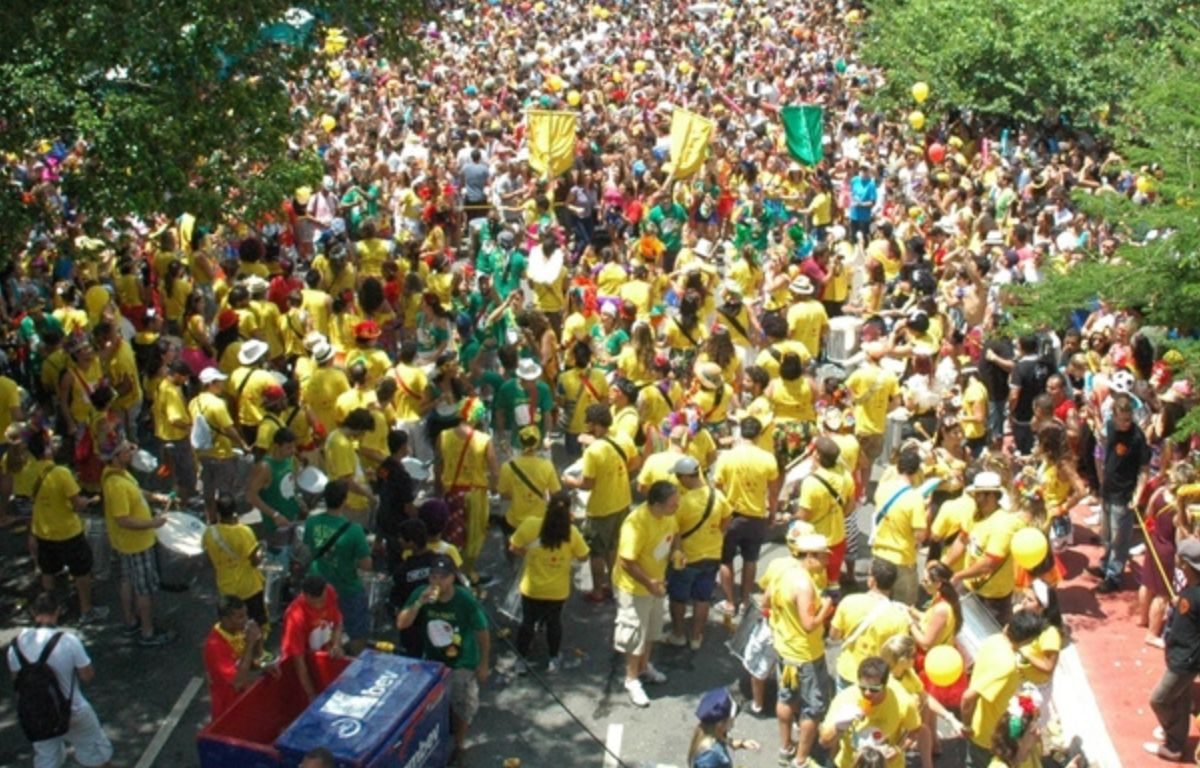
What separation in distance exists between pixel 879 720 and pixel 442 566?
8.78ft

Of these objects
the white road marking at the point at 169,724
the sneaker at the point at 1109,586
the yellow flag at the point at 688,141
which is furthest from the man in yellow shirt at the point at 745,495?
the yellow flag at the point at 688,141

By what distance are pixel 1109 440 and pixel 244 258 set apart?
28.7ft

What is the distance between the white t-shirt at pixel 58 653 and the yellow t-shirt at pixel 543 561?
277 cm

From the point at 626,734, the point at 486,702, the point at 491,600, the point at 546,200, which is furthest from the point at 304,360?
the point at 546,200

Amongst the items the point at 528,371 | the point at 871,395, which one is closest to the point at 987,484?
the point at 871,395

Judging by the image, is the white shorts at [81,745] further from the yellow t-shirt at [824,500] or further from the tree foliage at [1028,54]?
the tree foliage at [1028,54]

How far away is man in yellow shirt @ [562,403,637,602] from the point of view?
410 inches

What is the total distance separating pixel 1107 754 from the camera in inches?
358

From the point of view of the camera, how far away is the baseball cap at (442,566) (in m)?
8.48

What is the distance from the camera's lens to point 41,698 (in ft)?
26.5

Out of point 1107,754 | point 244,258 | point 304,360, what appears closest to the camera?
point 1107,754

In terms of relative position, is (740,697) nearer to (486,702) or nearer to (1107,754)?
(486,702)

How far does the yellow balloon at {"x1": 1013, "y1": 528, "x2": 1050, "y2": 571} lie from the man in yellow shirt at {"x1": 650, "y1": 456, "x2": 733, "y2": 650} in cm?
193

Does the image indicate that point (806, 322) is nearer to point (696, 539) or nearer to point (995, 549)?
point (696, 539)
